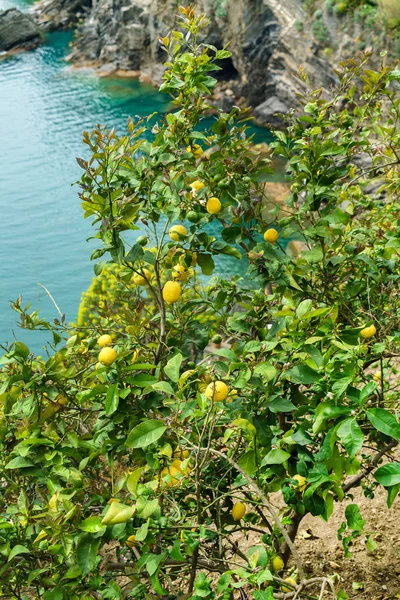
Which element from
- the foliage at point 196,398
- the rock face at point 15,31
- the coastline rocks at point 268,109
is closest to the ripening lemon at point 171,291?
the foliage at point 196,398

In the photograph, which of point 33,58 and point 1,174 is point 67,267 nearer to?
point 1,174

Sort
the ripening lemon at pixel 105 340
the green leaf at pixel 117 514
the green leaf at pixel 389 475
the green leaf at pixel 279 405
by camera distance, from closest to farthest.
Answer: the green leaf at pixel 389 475 → the green leaf at pixel 117 514 → the green leaf at pixel 279 405 → the ripening lemon at pixel 105 340

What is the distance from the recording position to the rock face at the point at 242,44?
1398 centimetres

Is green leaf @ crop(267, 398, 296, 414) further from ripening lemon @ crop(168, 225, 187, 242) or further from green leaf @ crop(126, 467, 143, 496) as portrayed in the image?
ripening lemon @ crop(168, 225, 187, 242)

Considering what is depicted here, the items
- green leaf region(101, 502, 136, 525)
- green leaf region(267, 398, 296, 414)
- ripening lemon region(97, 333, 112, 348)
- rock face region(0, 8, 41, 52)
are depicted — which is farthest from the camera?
rock face region(0, 8, 41, 52)

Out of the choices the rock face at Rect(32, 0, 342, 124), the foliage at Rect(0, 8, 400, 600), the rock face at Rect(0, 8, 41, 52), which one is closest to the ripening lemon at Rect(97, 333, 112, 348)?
the foliage at Rect(0, 8, 400, 600)

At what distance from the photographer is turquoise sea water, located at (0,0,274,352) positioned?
10.4 meters

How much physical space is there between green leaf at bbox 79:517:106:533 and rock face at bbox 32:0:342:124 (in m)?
11.3

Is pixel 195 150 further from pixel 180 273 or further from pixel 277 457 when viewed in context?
pixel 277 457

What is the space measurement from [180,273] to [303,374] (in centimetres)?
57

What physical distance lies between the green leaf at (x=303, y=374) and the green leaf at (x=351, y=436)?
0.23 m

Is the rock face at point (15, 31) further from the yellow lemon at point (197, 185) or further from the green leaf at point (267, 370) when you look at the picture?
the green leaf at point (267, 370)

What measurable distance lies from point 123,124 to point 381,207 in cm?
1393

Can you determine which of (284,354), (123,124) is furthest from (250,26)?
(284,354)
